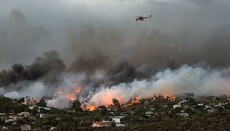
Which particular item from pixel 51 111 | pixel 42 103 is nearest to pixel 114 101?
pixel 42 103

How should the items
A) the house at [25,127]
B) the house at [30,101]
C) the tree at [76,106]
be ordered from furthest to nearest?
the house at [30,101] → the tree at [76,106] → the house at [25,127]

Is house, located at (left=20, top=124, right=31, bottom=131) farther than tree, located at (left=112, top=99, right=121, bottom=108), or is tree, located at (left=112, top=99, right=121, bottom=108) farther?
tree, located at (left=112, top=99, right=121, bottom=108)

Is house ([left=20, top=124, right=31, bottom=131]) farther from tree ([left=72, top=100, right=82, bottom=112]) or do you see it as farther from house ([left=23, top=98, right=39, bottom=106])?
house ([left=23, top=98, right=39, bottom=106])

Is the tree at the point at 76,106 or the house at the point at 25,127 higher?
the tree at the point at 76,106

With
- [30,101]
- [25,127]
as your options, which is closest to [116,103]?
[30,101]

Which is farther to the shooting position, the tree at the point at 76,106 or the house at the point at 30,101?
the house at the point at 30,101

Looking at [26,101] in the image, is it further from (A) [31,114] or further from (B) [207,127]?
(B) [207,127]

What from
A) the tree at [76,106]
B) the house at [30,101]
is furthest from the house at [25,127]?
the house at [30,101]

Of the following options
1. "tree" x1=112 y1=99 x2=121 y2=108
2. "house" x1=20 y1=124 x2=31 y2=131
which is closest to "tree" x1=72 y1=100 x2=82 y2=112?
"tree" x1=112 y1=99 x2=121 y2=108

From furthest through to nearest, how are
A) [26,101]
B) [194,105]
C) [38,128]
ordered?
[26,101] → [194,105] → [38,128]

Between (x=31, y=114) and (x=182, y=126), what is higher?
(x=31, y=114)

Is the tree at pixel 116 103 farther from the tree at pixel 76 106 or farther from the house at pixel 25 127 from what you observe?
the house at pixel 25 127
